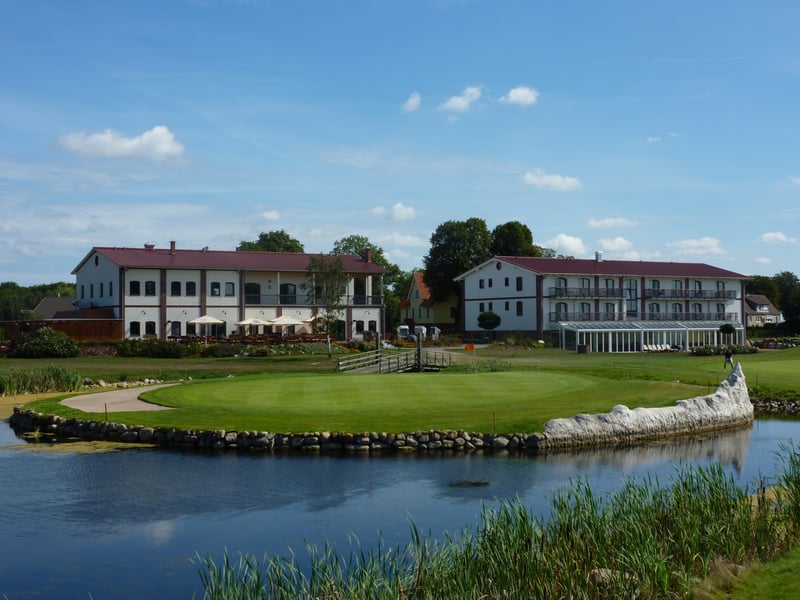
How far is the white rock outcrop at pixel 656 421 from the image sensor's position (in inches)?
1011

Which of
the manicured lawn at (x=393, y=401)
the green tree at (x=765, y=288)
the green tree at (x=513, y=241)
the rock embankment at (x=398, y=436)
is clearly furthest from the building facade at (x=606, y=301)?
the green tree at (x=765, y=288)

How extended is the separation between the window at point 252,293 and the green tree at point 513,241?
107 ft

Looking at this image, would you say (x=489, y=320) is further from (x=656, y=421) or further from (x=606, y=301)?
(x=656, y=421)

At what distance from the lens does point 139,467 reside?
21.5 meters

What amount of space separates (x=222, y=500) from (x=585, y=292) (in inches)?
2438

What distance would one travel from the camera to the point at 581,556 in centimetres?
1116

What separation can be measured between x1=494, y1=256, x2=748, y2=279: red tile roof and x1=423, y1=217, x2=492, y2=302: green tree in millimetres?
9125

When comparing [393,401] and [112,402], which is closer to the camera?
[393,401]

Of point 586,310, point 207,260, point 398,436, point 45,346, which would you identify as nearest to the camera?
point 398,436

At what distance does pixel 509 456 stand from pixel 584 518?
11.8m

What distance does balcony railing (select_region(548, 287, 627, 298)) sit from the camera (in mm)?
75250

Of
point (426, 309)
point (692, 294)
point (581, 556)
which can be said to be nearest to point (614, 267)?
point (692, 294)

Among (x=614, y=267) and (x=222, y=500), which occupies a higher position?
(x=614, y=267)

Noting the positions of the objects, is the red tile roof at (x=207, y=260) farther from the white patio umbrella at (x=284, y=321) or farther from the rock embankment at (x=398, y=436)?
the rock embankment at (x=398, y=436)
